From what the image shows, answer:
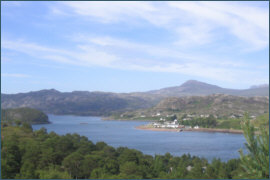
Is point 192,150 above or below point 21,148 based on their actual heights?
below

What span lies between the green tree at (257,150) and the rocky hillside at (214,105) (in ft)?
134

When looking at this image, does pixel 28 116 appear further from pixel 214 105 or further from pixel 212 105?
pixel 214 105

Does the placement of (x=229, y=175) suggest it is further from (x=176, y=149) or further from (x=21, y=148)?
(x=176, y=149)

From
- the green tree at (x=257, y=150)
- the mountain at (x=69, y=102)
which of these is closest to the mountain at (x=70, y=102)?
the mountain at (x=69, y=102)

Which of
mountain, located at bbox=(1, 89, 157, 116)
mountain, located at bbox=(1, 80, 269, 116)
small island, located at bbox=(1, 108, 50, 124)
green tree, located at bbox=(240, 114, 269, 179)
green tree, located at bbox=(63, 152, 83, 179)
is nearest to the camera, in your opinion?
green tree, located at bbox=(240, 114, 269, 179)

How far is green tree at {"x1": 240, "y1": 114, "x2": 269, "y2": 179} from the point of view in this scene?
1.65m

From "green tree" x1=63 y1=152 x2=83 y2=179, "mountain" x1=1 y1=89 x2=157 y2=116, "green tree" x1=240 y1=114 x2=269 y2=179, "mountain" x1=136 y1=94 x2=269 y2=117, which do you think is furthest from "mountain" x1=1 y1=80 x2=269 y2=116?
"green tree" x1=240 y1=114 x2=269 y2=179

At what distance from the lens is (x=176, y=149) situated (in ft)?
56.6

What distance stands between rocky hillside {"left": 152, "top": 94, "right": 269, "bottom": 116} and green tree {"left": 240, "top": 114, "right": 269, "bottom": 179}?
41.0 meters

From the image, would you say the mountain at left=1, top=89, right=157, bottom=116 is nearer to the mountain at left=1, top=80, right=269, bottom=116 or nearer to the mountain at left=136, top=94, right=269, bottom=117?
the mountain at left=1, top=80, right=269, bottom=116

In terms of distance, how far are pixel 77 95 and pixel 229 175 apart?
8492 cm

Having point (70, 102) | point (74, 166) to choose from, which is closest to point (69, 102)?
point (70, 102)

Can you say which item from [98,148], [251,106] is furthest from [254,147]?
[251,106]

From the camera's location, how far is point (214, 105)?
153 ft
